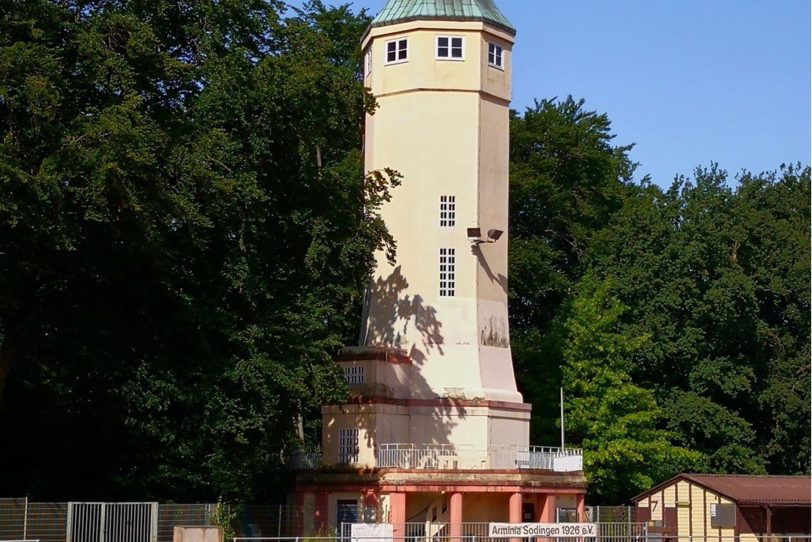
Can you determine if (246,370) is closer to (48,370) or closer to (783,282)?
(48,370)

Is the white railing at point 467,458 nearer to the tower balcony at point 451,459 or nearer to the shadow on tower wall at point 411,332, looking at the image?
the tower balcony at point 451,459

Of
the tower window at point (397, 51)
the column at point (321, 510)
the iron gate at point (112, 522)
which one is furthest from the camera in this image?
the tower window at point (397, 51)

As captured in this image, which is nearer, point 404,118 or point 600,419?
point 404,118

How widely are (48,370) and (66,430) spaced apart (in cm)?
210

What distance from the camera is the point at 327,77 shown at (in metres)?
46.2

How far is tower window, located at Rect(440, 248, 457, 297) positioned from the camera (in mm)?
58188

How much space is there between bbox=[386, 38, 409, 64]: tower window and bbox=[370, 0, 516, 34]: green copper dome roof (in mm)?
773

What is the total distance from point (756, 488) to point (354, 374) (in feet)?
49.4

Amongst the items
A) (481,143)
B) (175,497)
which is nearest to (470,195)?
(481,143)

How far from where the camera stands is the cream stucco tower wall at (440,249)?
57.2 metres

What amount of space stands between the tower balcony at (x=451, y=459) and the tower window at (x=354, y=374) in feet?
8.84

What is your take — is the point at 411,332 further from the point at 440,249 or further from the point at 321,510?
the point at 321,510

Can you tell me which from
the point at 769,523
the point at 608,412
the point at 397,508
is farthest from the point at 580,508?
the point at 397,508

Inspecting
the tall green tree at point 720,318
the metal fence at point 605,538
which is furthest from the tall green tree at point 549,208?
the metal fence at point 605,538
